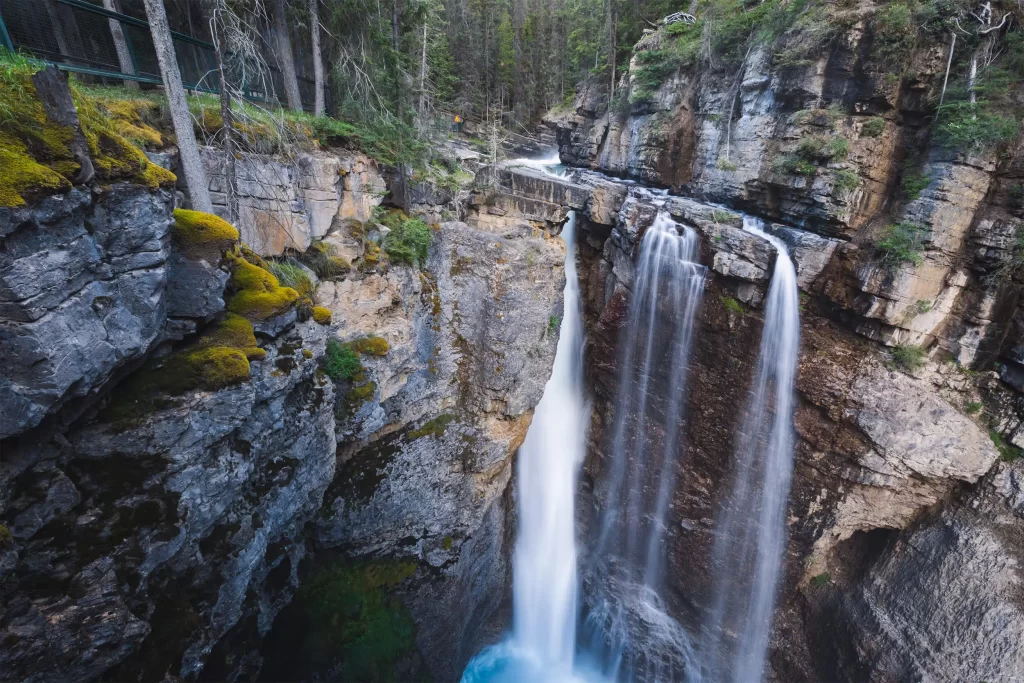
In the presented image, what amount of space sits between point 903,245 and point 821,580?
9449mm

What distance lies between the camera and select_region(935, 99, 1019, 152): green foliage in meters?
9.71

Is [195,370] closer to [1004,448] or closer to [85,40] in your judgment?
[85,40]

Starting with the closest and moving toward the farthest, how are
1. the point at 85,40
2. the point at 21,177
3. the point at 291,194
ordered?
1. the point at 21,177
2. the point at 85,40
3. the point at 291,194

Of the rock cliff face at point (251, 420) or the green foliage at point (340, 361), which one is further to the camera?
the green foliage at point (340, 361)

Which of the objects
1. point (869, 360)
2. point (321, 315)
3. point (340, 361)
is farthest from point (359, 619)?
point (869, 360)

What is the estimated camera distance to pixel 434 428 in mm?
10578

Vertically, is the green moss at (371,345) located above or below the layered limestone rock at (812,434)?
above

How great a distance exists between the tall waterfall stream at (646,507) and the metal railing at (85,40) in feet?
39.1

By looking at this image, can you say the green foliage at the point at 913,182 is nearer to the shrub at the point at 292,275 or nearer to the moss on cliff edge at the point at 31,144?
the shrub at the point at 292,275

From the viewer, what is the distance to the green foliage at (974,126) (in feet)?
31.9

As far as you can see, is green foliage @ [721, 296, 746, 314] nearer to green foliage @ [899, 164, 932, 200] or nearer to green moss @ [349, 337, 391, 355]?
green foliage @ [899, 164, 932, 200]

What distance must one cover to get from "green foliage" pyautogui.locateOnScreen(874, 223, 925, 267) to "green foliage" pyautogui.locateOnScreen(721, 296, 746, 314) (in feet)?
11.1

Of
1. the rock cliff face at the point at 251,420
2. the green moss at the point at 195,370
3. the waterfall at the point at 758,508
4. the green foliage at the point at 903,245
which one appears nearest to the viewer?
the rock cliff face at the point at 251,420

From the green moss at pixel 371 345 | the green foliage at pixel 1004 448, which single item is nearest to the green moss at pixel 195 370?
the green moss at pixel 371 345
